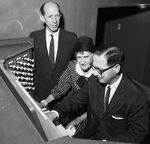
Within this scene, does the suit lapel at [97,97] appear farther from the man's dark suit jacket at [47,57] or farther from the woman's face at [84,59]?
the man's dark suit jacket at [47,57]

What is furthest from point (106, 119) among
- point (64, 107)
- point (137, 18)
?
point (137, 18)

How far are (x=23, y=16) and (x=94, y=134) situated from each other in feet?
6.47

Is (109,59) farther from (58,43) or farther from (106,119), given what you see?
(58,43)

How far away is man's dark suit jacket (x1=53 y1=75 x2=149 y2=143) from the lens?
1699 millimetres

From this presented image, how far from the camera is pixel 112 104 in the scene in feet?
5.93

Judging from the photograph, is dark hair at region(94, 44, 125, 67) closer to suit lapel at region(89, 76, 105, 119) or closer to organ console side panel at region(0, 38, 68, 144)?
suit lapel at region(89, 76, 105, 119)

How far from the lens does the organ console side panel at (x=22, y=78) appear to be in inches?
48.4

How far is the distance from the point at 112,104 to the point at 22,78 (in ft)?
4.26

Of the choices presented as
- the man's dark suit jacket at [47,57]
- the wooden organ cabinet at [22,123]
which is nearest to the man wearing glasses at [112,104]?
the wooden organ cabinet at [22,123]

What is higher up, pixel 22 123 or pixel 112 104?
pixel 22 123

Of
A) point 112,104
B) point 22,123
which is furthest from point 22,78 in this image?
point 22,123

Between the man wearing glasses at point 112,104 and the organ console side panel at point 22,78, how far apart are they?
36cm

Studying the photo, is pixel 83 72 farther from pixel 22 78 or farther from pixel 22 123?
pixel 22 123

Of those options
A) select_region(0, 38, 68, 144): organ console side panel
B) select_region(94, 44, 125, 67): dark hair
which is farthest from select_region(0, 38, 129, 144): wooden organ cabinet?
select_region(94, 44, 125, 67): dark hair
